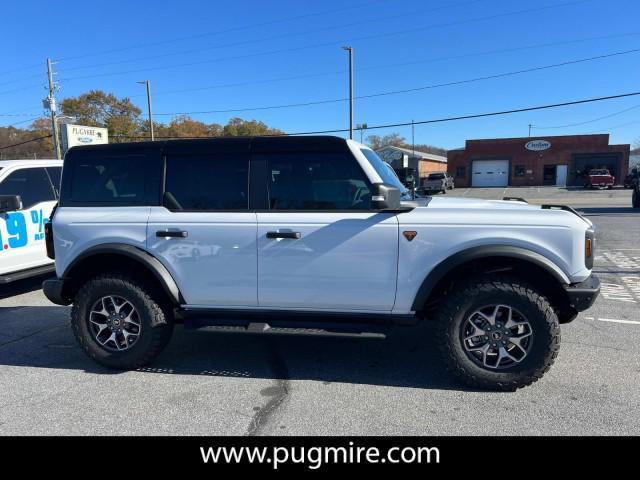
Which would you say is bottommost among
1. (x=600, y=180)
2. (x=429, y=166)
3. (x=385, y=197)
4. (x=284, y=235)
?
(x=284, y=235)

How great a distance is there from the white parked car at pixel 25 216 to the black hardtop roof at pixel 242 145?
130 inches

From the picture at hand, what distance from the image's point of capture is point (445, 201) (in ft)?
13.2

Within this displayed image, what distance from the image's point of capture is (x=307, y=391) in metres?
3.58

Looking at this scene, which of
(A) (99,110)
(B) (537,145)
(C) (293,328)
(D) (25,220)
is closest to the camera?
(C) (293,328)

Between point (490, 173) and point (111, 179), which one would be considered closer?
point (111, 179)

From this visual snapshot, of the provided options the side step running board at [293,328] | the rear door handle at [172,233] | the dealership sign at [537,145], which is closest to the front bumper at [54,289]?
the rear door handle at [172,233]

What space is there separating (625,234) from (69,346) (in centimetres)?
1273

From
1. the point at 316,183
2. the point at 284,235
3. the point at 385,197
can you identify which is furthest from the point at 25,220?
the point at 385,197

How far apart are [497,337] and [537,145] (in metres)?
45.9

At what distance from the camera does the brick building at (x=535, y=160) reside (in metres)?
42.0

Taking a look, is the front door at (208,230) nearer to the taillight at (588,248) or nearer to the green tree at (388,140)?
the taillight at (588,248)
